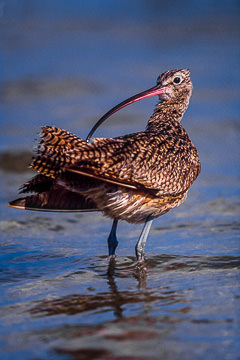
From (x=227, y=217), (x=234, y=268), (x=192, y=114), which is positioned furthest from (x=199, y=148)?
(x=234, y=268)

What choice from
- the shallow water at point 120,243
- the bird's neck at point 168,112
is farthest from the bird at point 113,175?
the shallow water at point 120,243

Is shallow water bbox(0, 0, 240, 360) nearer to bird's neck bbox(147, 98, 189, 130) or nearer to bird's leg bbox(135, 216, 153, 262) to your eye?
bird's leg bbox(135, 216, 153, 262)

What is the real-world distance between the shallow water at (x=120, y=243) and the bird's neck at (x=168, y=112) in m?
1.35


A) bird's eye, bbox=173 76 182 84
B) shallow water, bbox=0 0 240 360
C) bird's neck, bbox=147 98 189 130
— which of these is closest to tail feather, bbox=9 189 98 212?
shallow water, bbox=0 0 240 360

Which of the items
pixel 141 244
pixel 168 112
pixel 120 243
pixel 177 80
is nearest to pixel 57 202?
pixel 141 244

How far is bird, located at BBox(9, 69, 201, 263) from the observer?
574 centimetres

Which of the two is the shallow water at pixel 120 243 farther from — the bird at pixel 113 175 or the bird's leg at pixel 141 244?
the bird at pixel 113 175

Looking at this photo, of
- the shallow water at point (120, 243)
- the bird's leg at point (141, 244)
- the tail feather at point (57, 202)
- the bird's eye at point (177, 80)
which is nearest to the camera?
the shallow water at point (120, 243)

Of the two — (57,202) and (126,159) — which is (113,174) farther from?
(57,202)

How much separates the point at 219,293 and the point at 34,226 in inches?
133

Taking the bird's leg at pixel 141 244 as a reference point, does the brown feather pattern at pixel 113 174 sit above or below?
above

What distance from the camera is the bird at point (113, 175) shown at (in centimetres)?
574

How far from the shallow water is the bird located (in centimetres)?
67

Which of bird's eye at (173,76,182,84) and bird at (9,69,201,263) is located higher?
bird's eye at (173,76,182,84)
